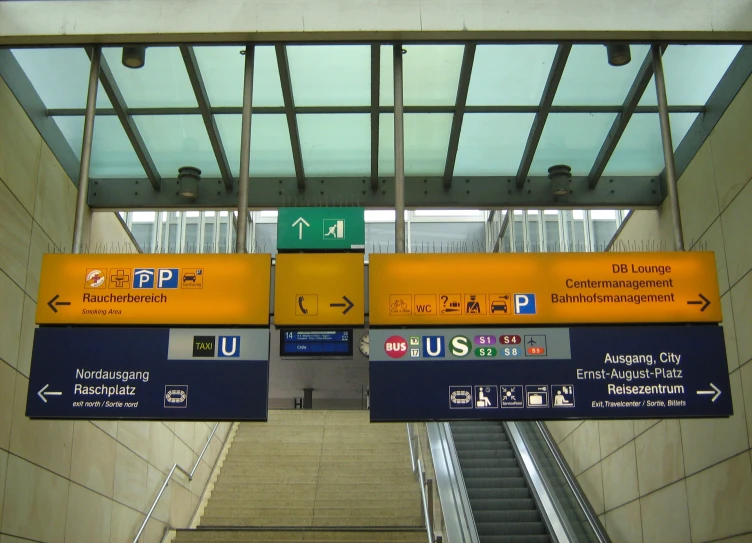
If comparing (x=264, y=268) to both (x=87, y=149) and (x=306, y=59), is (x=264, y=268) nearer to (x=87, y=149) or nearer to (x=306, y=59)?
(x=87, y=149)

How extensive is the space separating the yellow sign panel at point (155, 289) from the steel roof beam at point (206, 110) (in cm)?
275

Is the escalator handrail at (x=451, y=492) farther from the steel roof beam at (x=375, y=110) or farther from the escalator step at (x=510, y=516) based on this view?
the steel roof beam at (x=375, y=110)

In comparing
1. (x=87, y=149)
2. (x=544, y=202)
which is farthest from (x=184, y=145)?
(x=544, y=202)

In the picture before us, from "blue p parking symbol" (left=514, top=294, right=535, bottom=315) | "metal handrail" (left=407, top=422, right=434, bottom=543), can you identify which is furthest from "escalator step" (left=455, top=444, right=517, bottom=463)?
"blue p parking symbol" (left=514, top=294, right=535, bottom=315)

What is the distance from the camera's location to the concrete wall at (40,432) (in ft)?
29.1

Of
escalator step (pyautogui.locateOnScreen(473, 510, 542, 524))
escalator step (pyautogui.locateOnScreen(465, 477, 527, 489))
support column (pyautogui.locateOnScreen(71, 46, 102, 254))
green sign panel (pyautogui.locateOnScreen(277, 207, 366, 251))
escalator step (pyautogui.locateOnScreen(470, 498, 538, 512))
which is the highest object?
support column (pyautogui.locateOnScreen(71, 46, 102, 254))

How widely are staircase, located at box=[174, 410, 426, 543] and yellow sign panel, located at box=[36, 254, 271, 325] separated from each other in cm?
515

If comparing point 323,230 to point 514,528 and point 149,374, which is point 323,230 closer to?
point 149,374

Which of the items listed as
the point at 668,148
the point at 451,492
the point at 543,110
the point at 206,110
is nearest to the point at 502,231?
the point at 451,492

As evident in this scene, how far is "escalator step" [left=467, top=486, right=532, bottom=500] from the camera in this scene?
13.5 metres

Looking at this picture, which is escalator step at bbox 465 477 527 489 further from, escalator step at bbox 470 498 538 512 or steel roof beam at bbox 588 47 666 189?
steel roof beam at bbox 588 47 666 189

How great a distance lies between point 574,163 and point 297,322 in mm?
5582

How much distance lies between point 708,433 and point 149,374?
20.4ft

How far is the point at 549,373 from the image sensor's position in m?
7.50
